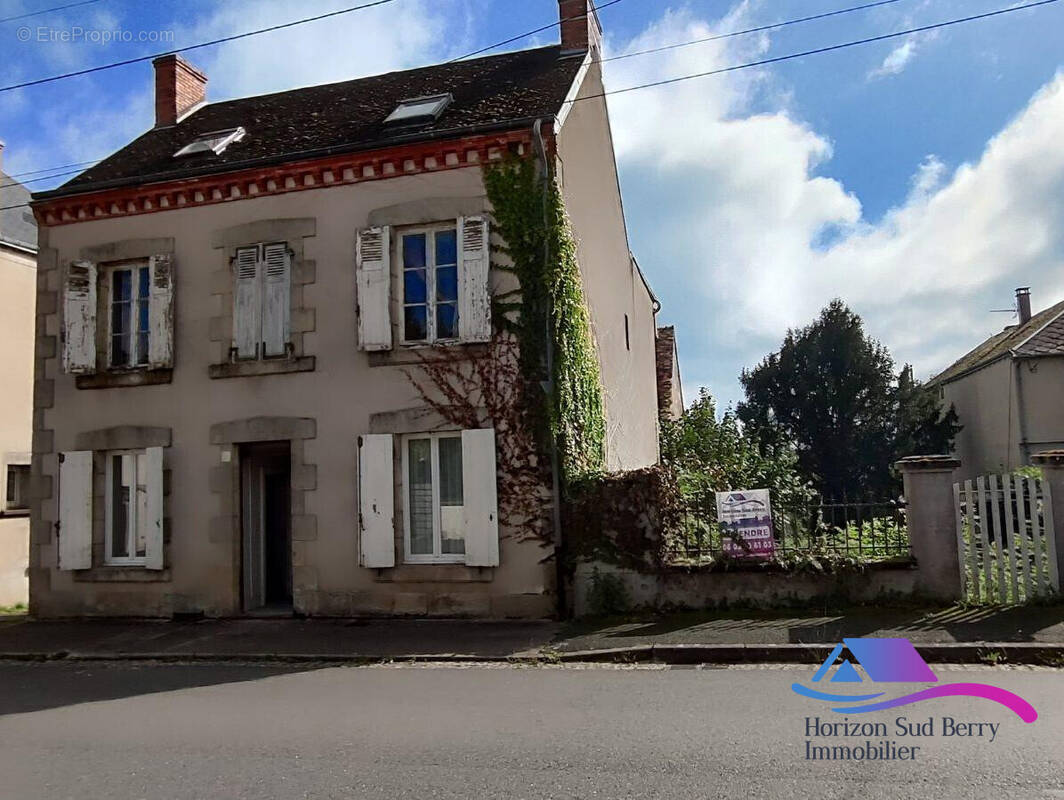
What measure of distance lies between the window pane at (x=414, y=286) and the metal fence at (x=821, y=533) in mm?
4431

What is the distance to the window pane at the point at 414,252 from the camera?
463 inches

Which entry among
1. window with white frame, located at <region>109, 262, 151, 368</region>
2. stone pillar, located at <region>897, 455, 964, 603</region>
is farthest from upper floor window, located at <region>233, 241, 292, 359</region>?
stone pillar, located at <region>897, 455, 964, 603</region>

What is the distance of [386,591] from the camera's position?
1125 cm

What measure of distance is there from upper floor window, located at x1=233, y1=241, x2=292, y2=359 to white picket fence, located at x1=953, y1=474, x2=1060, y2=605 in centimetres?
872

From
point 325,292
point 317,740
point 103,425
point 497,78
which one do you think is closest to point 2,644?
point 103,425

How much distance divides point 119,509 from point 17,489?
18.3ft

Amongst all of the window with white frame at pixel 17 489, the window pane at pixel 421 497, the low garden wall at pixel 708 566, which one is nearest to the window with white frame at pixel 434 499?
the window pane at pixel 421 497

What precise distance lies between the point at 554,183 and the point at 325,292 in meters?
3.41

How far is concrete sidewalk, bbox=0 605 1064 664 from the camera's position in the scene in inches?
324

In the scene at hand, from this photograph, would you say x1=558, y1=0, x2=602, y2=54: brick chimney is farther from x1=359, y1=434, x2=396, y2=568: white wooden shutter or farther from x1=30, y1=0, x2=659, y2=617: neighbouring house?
x1=359, y1=434, x2=396, y2=568: white wooden shutter

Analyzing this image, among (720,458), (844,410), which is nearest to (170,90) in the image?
(720,458)

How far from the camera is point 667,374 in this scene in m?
24.2

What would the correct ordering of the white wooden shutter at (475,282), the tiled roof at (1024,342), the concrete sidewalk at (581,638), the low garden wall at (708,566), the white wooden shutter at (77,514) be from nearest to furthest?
the concrete sidewalk at (581,638)
the low garden wall at (708,566)
the white wooden shutter at (475,282)
the white wooden shutter at (77,514)
the tiled roof at (1024,342)

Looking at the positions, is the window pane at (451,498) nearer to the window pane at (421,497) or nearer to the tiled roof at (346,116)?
the window pane at (421,497)
